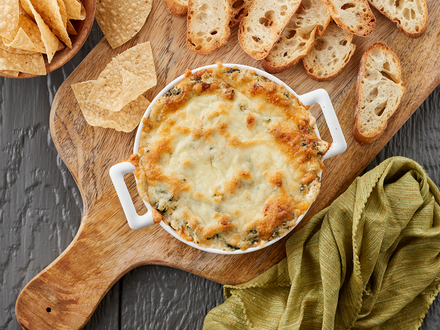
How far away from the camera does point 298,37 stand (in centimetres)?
250

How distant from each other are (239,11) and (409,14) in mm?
1122

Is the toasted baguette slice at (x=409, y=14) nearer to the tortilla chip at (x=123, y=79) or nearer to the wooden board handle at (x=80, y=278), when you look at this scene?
the tortilla chip at (x=123, y=79)

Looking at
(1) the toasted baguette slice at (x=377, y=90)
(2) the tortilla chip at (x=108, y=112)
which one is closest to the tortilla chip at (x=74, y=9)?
(2) the tortilla chip at (x=108, y=112)

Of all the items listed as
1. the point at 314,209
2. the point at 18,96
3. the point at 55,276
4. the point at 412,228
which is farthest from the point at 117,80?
the point at 412,228

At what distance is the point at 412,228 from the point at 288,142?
99 cm

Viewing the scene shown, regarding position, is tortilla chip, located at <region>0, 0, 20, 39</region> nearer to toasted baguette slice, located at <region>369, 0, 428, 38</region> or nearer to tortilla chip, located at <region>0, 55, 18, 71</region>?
tortilla chip, located at <region>0, 55, 18, 71</region>

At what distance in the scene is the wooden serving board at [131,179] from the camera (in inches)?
96.1

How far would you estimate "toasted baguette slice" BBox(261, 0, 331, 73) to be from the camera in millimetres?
2477

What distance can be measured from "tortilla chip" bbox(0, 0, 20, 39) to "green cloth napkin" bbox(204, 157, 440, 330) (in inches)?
81.0

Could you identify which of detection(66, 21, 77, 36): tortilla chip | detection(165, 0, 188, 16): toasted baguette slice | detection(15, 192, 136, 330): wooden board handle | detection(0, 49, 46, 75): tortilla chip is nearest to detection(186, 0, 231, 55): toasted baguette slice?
detection(165, 0, 188, 16): toasted baguette slice

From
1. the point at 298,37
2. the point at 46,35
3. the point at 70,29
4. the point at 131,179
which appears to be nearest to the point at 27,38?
the point at 46,35

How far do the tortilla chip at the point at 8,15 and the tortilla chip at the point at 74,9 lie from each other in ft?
0.90

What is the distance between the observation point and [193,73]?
2113 millimetres

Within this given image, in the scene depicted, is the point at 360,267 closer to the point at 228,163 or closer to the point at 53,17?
the point at 228,163
